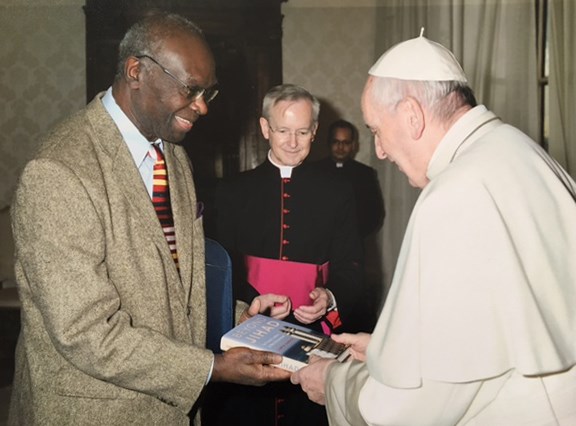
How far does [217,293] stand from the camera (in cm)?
190

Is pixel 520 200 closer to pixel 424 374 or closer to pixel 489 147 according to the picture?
pixel 489 147

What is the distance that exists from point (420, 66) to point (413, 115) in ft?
0.55

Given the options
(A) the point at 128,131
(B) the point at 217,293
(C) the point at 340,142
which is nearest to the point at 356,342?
(B) the point at 217,293

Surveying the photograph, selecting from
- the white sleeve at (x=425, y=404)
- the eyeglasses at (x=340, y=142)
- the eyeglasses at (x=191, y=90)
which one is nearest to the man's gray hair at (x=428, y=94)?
the eyeglasses at (x=191, y=90)

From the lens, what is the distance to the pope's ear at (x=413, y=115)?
145 centimetres

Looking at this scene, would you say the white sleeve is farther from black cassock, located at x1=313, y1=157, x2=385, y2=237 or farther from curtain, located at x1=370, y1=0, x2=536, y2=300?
black cassock, located at x1=313, y1=157, x2=385, y2=237

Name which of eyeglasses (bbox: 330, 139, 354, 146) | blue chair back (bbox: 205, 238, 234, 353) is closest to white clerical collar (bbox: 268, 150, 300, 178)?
blue chair back (bbox: 205, 238, 234, 353)

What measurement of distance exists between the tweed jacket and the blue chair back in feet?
0.82

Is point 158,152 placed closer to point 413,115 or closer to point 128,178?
point 128,178

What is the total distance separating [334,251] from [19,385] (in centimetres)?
166

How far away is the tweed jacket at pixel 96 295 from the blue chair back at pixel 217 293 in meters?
0.25

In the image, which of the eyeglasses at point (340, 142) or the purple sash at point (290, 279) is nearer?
the purple sash at point (290, 279)

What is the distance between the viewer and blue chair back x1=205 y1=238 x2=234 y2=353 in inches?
74.0

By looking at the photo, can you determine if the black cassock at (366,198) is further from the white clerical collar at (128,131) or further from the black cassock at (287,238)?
the white clerical collar at (128,131)
